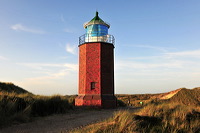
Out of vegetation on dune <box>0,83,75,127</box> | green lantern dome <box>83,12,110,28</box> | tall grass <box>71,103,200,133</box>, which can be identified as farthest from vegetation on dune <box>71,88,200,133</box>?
green lantern dome <box>83,12,110,28</box>

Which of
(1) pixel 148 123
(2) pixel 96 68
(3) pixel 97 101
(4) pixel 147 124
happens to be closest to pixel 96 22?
(2) pixel 96 68

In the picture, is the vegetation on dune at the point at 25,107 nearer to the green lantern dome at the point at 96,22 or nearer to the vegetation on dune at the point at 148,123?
the vegetation on dune at the point at 148,123

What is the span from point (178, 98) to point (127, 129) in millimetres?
28639

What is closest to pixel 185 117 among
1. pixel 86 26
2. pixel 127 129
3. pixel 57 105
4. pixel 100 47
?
pixel 127 129

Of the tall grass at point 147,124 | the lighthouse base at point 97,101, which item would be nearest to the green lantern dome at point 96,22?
the lighthouse base at point 97,101

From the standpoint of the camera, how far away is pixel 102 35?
19.4 metres

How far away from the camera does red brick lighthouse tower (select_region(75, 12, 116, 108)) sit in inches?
730

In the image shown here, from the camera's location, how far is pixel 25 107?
1128cm

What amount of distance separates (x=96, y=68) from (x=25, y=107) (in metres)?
9.03

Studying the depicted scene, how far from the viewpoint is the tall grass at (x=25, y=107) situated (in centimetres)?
937

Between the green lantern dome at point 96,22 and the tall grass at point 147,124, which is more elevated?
the green lantern dome at point 96,22

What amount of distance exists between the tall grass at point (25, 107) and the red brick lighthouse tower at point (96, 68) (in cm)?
404

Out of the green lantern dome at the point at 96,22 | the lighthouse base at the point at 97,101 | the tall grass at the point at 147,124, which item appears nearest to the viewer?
the tall grass at the point at 147,124

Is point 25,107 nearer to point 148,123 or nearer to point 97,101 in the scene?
point 148,123
